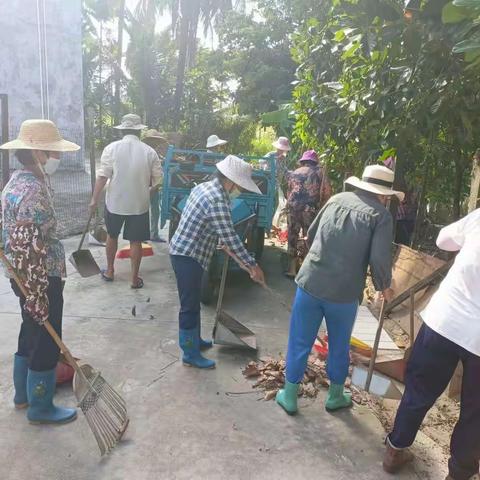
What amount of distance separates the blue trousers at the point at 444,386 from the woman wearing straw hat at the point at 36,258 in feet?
6.71

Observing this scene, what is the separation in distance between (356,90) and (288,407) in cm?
273

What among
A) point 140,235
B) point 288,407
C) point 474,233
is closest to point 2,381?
point 288,407

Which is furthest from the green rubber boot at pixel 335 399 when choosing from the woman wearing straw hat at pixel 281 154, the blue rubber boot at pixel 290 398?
the woman wearing straw hat at pixel 281 154

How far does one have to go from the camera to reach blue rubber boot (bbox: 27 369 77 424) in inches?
117

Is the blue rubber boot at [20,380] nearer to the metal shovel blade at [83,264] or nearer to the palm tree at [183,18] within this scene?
the metal shovel blade at [83,264]

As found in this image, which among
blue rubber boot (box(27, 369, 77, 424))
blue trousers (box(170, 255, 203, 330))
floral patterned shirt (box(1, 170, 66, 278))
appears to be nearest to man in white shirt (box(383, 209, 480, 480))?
blue trousers (box(170, 255, 203, 330))

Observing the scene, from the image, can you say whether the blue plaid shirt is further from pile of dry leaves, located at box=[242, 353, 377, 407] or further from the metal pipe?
the metal pipe

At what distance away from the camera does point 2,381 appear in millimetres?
3512

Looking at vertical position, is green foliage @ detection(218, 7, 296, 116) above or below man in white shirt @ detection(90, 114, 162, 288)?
above

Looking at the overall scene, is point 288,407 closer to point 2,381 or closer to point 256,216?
point 2,381

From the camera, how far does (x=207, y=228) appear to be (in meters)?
3.68

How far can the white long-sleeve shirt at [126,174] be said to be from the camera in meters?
5.61

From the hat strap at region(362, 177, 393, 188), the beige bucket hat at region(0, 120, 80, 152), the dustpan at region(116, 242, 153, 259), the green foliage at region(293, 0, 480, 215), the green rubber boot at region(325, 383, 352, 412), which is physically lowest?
the dustpan at region(116, 242, 153, 259)

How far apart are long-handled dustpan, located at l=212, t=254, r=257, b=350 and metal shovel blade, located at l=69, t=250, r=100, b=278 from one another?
1977mm
